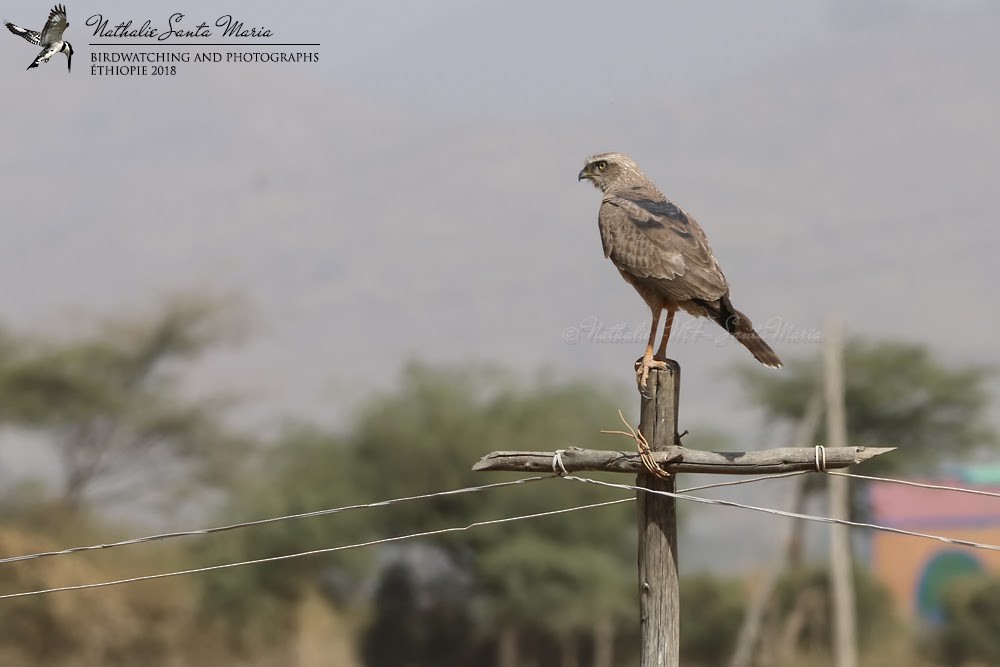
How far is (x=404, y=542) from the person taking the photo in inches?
1315

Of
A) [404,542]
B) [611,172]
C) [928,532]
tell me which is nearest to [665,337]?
[611,172]

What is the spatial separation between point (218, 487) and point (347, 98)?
153769 mm

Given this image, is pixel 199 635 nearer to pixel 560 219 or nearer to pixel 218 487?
pixel 218 487

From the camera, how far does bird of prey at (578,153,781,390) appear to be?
308 inches

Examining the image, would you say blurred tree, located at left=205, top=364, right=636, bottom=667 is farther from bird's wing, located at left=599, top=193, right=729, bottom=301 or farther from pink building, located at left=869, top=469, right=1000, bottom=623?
bird's wing, located at left=599, top=193, right=729, bottom=301

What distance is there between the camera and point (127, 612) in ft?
101

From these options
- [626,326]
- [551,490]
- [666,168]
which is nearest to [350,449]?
[551,490]

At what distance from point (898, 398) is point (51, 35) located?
25.4 metres

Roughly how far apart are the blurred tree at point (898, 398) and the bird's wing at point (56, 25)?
23.2 meters

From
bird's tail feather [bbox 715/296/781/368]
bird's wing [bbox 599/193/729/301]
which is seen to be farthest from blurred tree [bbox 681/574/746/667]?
bird's tail feather [bbox 715/296/781/368]

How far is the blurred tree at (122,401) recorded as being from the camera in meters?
34.1

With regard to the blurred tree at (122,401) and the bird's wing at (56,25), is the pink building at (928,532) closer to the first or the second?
the blurred tree at (122,401)

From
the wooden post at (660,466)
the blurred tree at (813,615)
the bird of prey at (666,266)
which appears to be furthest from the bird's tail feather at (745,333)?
the blurred tree at (813,615)

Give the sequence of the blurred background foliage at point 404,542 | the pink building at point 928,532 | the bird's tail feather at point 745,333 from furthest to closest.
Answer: the pink building at point 928,532 → the blurred background foliage at point 404,542 → the bird's tail feather at point 745,333
